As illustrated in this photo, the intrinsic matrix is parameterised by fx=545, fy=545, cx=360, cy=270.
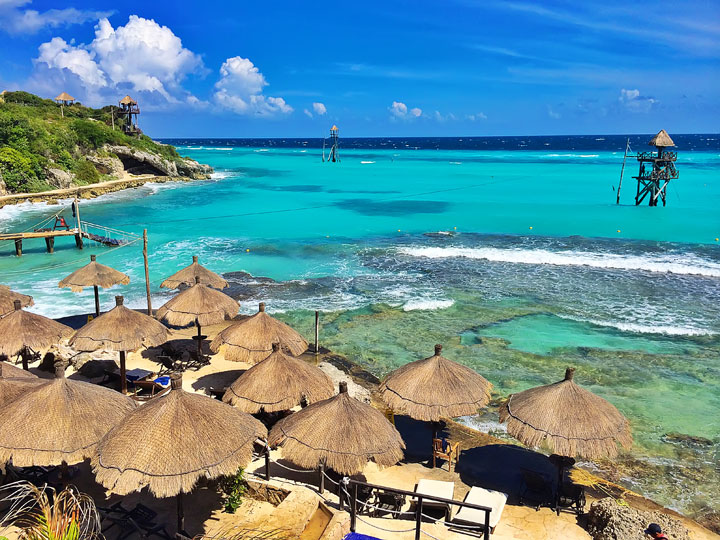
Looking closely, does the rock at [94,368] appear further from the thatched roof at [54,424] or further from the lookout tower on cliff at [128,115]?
the lookout tower on cliff at [128,115]

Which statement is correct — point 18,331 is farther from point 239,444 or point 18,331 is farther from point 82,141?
point 82,141

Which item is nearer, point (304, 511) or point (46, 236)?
point (304, 511)

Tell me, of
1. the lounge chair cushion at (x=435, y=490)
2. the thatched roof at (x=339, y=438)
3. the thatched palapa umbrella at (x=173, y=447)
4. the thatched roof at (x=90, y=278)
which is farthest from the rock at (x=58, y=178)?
the lounge chair cushion at (x=435, y=490)

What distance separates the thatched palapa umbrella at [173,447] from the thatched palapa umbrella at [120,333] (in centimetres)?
472

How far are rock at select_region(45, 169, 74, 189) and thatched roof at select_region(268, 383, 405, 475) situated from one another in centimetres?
5101

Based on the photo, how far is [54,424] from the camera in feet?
24.2

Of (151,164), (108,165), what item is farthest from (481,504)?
(151,164)

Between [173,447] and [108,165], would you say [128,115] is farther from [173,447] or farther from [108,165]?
[173,447]

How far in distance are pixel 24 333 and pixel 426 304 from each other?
1388 cm

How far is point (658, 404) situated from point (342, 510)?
31.2 feet

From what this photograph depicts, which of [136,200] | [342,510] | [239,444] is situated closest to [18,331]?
[239,444]

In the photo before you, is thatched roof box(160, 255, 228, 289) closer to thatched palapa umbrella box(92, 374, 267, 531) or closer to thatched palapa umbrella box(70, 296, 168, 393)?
thatched palapa umbrella box(70, 296, 168, 393)

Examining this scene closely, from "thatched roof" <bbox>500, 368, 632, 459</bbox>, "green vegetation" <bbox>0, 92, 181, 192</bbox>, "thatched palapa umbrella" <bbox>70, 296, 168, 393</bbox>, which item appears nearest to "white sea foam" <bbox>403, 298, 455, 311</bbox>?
"thatched palapa umbrella" <bbox>70, 296, 168, 393</bbox>

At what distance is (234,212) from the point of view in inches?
1826
